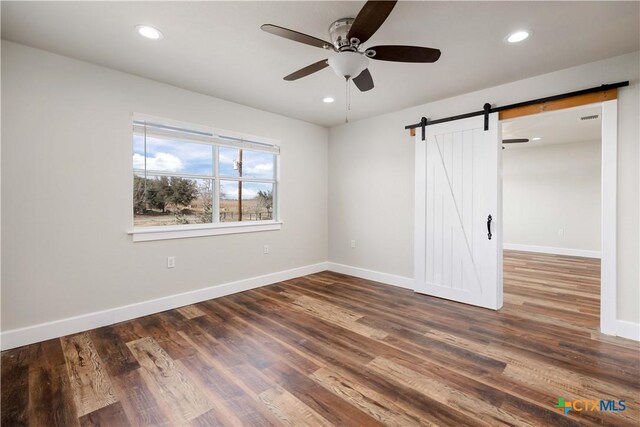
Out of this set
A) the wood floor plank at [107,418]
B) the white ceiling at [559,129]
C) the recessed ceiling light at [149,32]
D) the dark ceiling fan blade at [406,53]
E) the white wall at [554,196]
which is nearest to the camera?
the wood floor plank at [107,418]

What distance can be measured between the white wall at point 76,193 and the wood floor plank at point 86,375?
0.38 metres

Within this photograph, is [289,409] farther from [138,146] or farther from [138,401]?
[138,146]

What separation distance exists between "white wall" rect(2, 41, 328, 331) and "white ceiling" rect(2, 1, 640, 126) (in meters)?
0.23

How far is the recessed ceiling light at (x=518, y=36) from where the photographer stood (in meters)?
2.25

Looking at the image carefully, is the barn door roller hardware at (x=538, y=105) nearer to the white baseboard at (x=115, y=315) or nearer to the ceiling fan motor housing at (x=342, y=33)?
the ceiling fan motor housing at (x=342, y=33)

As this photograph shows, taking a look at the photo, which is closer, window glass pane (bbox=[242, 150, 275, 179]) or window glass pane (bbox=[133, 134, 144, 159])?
window glass pane (bbox=[133, 134, 144, 159])

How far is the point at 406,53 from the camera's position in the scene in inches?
79.4

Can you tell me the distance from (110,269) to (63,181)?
939 millimetres

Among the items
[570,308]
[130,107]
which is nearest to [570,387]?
[570,308]

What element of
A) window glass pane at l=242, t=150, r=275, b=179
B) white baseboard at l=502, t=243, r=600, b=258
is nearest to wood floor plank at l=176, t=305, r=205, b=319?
window glass pane at l=242, t=150, r=275, b=179

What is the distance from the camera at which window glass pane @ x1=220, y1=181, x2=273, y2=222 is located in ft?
13.0

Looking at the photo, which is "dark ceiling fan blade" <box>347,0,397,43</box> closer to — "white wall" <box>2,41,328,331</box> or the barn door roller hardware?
the barn door roller hardware

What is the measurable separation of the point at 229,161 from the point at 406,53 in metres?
2.72

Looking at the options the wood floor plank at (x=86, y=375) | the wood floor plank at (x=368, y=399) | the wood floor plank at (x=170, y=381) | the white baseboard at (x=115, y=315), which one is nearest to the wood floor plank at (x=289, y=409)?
the wood floor plank at (x=368, y=399)
